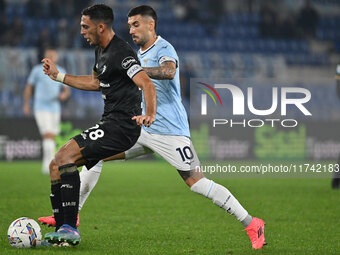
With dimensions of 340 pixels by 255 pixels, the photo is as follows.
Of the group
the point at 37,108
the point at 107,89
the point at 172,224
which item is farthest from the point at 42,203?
the point at 37,108

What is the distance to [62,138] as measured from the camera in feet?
55.0

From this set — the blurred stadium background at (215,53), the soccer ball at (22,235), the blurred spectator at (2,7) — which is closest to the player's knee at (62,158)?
the soccer ball at (22,235)

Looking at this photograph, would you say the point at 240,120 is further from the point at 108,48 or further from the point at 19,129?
the point at 108,48

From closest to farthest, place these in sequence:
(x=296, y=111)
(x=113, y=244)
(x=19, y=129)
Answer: (x=113, y=244) < (x=19, y=129) < (x=296, y=111)

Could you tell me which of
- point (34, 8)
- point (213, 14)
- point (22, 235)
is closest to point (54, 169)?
point (22, 235)

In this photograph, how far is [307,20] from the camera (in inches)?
923

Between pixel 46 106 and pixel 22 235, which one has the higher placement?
pixel 22 235

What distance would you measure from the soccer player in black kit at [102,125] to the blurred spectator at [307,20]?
18792 mm

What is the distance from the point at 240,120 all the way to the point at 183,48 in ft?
16.3

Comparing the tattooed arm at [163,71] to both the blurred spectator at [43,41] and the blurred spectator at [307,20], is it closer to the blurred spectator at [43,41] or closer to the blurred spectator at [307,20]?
the blurred spectator at [43,41]

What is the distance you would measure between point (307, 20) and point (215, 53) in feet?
14.7

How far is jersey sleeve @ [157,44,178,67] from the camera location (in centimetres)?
580

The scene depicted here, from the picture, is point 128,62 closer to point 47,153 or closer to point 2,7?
point 47,153

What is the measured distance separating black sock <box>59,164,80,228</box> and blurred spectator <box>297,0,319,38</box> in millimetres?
19300
